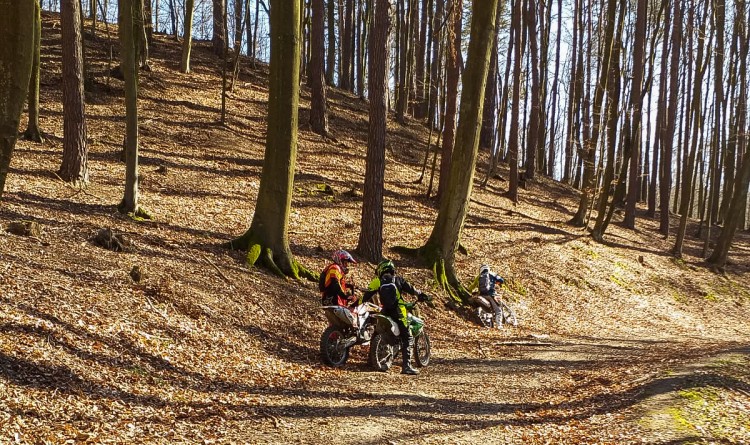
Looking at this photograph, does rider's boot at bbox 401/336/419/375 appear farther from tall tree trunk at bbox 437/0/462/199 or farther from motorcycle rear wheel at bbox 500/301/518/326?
tall tree trunk at bbox 437/0/462/199

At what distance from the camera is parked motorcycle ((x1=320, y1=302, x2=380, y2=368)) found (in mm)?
8750

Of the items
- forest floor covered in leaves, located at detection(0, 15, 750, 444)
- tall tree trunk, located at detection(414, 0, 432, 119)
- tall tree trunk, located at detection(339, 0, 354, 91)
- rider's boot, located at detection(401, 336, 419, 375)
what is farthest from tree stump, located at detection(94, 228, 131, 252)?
tall tree trunk, located at detection(339, 0, 354, 91)

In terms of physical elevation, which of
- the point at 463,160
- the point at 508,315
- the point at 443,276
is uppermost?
the point at 463,160

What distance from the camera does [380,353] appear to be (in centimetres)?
908

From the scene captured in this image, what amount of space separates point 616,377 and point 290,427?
5.39 m

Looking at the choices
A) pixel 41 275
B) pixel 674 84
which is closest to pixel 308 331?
pixel 41 275

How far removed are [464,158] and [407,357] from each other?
6.28 m

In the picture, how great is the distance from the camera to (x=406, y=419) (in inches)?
266

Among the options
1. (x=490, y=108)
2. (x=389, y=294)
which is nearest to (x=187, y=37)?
(x=490, y=108)

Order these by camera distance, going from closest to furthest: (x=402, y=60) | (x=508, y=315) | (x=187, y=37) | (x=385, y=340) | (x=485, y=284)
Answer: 1. (x=385, y=340)
2. (x=485, y=284)
3. (x=508, y=315)
4. (x=187, y=37)
5. (x=402, y=60)

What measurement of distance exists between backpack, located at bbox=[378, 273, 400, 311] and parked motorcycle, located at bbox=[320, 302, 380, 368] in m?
0.32

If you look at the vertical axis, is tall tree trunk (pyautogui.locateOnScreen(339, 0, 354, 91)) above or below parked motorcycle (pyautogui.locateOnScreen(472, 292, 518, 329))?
above

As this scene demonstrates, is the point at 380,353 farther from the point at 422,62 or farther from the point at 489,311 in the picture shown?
the point at 422,62

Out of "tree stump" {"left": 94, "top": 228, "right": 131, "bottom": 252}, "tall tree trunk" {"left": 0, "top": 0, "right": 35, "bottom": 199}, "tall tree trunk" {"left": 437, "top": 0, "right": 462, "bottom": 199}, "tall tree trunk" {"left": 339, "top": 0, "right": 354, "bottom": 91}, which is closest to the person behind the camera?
"tall tree trunk" {"left": 0, "top": 0, "right": 35, "bottom": 199}
